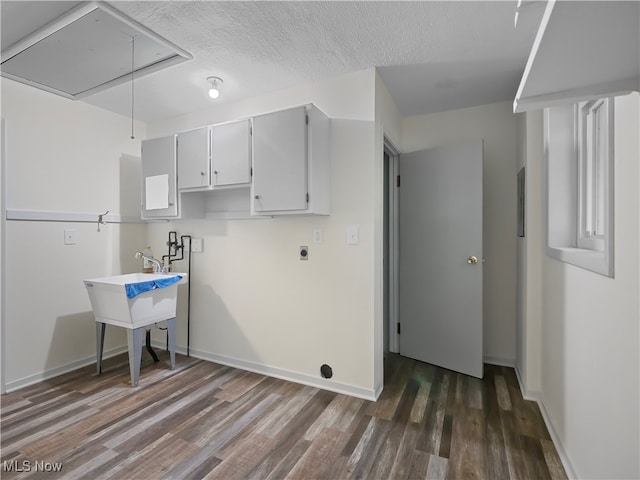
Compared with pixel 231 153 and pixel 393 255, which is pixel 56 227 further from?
pixel 393 255

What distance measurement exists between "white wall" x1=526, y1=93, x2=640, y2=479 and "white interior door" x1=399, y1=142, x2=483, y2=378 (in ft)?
2.71

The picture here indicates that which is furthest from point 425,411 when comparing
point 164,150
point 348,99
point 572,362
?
point 164,150

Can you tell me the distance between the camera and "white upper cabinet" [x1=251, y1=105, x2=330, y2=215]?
2182 millimetres

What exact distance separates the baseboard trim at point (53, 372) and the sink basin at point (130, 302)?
57 cm

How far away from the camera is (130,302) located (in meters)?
2.38

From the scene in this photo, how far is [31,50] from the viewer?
1.98m

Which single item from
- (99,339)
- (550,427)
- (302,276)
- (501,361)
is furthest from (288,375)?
(501,361)

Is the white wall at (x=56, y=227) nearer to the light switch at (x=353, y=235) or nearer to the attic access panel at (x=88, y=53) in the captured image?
the attic access panel at (x=88, y=53)

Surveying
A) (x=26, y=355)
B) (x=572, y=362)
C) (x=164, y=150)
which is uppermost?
(x=164, y=150)

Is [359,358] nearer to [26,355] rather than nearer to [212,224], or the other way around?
[212,224]

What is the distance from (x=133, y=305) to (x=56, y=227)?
1024 mm

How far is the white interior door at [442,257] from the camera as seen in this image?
2.64 m

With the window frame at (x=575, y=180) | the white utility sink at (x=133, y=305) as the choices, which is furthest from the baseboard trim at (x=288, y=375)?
the window frame at (x=575, y=180)

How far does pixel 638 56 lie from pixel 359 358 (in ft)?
6.91
